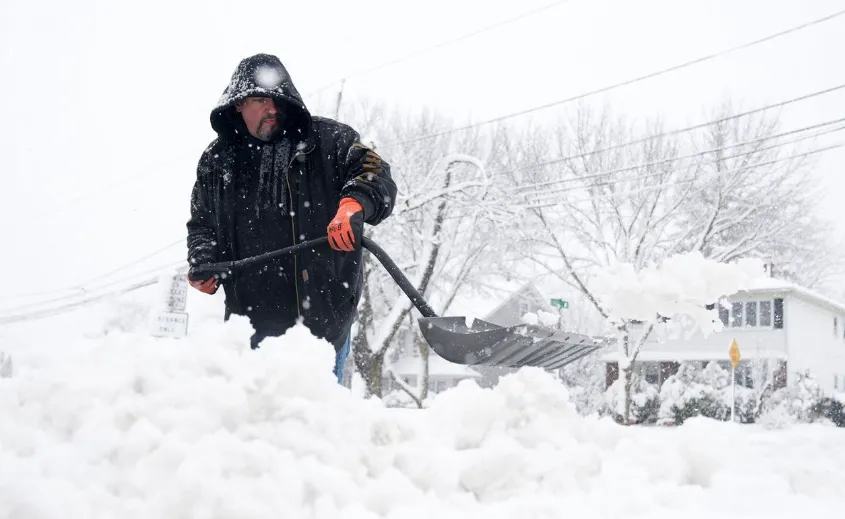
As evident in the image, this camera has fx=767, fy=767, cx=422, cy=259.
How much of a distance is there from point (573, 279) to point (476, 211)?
5.72m

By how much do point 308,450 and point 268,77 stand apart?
1.90 metres

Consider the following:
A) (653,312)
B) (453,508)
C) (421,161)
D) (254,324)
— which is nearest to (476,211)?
(421,161)

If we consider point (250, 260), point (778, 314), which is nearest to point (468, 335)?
point (250, 260)

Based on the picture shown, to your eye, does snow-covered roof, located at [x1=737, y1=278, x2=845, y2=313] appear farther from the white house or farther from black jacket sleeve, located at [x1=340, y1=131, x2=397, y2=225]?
black jacket sleeve, located at [x1=340, y1=131, x2=397, y2=225]

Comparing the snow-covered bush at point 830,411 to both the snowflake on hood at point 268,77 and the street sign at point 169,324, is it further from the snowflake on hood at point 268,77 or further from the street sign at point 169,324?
the snowflake on hood at point 268,77

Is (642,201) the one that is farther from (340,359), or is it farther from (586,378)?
(340,359)

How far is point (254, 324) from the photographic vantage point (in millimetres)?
3342

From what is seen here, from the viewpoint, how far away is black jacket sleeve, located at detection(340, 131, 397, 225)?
9.94 feet

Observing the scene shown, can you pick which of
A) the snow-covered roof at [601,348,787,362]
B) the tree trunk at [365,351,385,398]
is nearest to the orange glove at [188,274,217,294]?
the tree trunk at [365,351,385,398]

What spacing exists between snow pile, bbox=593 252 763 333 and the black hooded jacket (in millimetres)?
1898

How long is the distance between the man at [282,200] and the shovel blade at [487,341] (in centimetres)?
44

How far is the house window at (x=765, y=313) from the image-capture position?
2793cm

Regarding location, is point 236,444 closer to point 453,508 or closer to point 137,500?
point 137,500

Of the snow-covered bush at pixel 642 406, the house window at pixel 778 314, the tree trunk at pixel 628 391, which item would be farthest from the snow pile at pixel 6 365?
the house window at pixel 778 314
